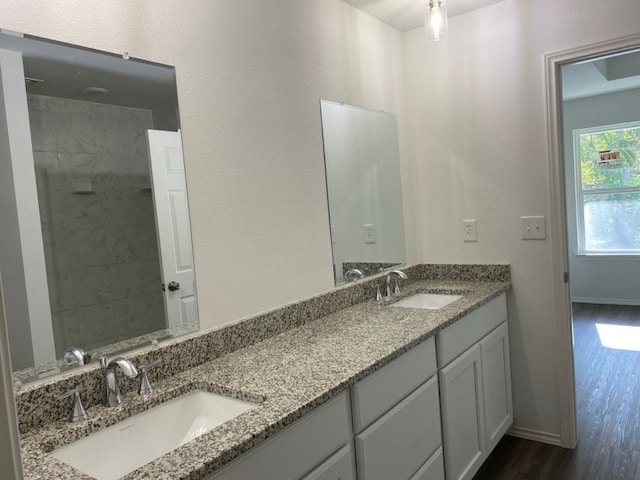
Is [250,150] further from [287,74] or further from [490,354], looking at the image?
[490,354]

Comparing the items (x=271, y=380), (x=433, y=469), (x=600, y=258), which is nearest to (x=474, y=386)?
(x=433, y=469)

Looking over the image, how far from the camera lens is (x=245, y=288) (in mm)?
1854

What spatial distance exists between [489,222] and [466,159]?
37cm

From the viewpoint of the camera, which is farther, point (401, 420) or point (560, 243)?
point (560, 243)

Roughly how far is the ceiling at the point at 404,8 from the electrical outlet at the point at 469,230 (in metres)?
1.14

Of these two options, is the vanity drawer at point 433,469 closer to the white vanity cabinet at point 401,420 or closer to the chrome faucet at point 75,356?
the white vanity cabinet at point 401,420

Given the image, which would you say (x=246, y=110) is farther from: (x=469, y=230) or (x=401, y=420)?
(x=469, y=230)

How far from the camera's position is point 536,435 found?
2676 mm

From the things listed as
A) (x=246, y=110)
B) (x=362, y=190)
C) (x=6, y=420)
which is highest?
(x=246, y=110)

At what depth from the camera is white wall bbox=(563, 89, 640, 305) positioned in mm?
5344

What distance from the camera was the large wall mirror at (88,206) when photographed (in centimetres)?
125

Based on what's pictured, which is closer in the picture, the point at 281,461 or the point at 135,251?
the point at 281,461

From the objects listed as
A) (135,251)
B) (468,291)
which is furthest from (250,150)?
(468,291)

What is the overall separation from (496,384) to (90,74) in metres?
2.23
